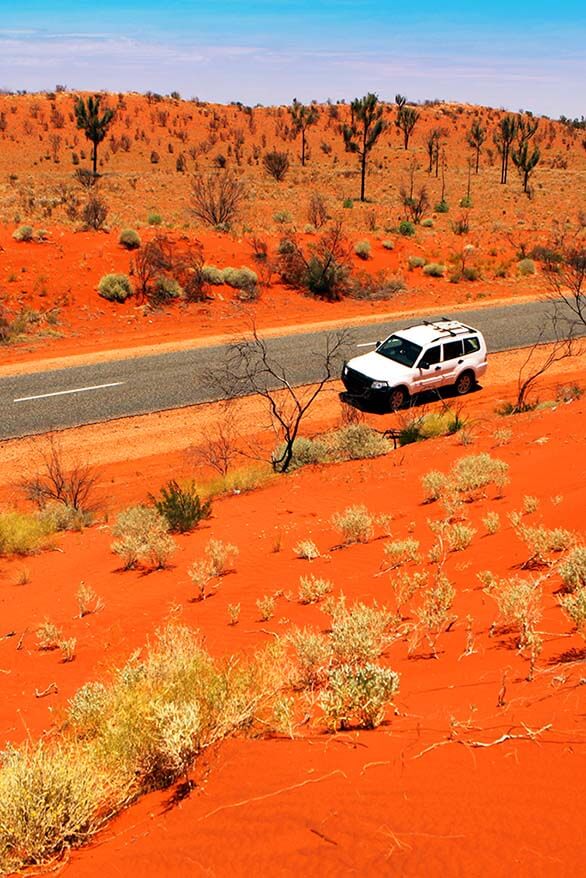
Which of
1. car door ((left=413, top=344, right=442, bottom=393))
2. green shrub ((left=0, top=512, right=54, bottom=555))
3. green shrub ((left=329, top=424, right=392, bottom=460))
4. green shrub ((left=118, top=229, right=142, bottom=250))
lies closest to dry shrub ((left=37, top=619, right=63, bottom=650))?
green shrub ((left=0, top=512, right=54, bottom=555))

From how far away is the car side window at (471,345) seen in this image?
68.0 feet

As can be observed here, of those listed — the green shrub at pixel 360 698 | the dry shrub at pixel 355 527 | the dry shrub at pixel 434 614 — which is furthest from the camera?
the dry shrub at pixel 355 527

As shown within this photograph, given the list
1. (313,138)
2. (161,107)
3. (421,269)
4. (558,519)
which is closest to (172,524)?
(558,519)

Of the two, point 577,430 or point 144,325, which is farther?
point 144,325

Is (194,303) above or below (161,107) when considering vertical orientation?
below

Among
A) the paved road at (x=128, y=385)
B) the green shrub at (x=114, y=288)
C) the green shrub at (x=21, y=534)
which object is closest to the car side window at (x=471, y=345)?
the paved road at (x=128, y=385)

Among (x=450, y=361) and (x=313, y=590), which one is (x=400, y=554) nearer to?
(x=313, y=590)

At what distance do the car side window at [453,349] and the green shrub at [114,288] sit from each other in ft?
43.0

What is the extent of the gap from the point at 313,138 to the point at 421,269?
159 feet

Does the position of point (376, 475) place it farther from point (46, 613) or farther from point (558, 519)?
point (46, 613)

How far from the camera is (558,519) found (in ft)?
31.0

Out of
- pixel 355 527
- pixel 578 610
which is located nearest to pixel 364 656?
pixel 578 610

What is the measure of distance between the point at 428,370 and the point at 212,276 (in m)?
12.9

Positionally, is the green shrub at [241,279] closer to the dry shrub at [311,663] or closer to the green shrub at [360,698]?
the dry shrub at [311,663]
